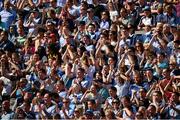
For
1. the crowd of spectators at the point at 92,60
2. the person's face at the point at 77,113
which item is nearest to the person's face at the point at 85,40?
the crowd of spectators at the point at 92,60

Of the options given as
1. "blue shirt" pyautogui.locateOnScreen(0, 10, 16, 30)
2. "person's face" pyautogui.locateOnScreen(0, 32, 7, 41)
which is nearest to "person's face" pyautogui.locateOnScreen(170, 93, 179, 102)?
"person's face" pyautogui.locateOnScreen(0, 32, 7, 41)

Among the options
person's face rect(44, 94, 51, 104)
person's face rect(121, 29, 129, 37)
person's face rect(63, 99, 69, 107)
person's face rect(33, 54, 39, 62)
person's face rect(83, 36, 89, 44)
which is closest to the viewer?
person's face rect(63, 99, 69, 107)

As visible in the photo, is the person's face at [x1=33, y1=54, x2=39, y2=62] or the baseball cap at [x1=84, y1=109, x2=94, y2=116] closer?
the baseball cap at [x1=84, y1=109, x2=94, y2=116]

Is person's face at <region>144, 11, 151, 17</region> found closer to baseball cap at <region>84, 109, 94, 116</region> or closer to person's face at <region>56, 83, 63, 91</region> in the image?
person's face at <region>56, 83, 63, 91</region>

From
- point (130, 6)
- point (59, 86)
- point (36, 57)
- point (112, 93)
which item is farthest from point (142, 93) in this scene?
point (36, 57)

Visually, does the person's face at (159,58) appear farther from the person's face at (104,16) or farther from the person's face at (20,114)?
the person's face at (20,114)

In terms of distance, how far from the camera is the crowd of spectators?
2027 cm

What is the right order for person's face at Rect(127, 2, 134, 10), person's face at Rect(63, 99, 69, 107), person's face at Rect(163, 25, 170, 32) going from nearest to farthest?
1. person's face at Rect(63, 99, 69, 107)
2. person's face at Rect(163, 25, 170, 32)
3. person's face at Rect(127, 2, 134, 10)

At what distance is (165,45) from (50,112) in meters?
3.19

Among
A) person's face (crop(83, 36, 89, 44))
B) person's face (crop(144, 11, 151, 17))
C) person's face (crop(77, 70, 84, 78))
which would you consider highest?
person's face (crop(144, 11, 151, 17))

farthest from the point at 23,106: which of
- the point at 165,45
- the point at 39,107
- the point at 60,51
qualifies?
the point at 165,45

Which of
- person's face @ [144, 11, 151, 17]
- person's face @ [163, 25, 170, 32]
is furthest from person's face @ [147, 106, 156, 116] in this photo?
person's face @ [144, 11, 151, 17]

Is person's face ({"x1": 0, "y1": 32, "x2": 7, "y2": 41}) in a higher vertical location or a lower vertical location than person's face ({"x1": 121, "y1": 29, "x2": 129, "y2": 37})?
lower

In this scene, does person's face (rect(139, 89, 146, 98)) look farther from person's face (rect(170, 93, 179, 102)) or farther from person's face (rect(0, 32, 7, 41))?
person's face (rect(0, 32, 7, 41))
